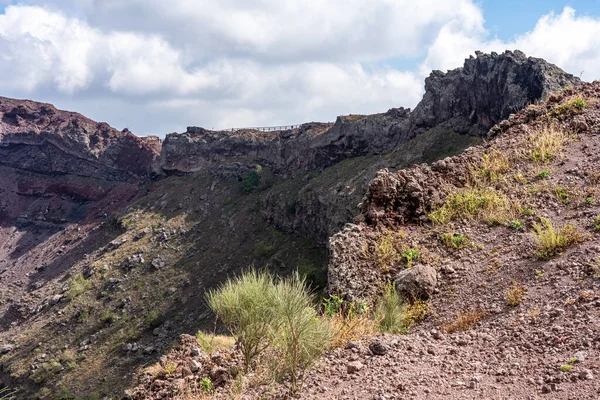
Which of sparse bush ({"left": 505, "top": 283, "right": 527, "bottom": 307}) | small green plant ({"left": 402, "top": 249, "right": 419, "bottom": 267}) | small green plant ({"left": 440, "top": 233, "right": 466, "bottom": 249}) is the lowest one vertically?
sparse bush ({"left": 505, "top": 283, "right": 527, "bottom": 307})

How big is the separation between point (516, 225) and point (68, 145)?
6840 centimetres

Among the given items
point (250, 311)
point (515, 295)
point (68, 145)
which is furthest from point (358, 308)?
point (68, 145)

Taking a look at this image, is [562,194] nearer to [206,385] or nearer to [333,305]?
[333,305]

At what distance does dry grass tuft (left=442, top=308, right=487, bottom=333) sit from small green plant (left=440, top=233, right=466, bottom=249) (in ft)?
6.11

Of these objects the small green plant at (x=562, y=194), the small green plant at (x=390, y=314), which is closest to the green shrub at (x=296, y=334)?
the small green plant at (x=390, y=314)

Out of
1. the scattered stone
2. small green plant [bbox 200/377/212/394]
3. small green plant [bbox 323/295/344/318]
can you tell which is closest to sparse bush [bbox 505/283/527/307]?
the scattered stone

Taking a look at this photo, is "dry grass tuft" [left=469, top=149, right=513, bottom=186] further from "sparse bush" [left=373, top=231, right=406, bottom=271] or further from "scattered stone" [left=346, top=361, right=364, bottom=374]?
"scattered stone" [left=346, top=361, right=364, bottom=374]

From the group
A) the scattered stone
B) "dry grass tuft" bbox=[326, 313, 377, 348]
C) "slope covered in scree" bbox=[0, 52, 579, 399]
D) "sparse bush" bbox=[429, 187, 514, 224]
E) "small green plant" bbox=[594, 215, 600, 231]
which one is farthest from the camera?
"slope covered in scree" bbox=[0, 52, 579, 399]

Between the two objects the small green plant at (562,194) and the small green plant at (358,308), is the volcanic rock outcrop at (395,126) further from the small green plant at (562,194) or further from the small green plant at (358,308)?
the small green plant at (358,308)

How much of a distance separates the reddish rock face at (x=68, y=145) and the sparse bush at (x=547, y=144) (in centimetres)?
5802

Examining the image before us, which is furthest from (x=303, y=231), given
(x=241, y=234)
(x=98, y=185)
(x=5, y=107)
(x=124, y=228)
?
(x=5, y=107)

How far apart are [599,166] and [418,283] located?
189 inches

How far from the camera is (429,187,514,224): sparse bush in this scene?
884 centimetres

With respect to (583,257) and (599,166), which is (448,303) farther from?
(599,166)
